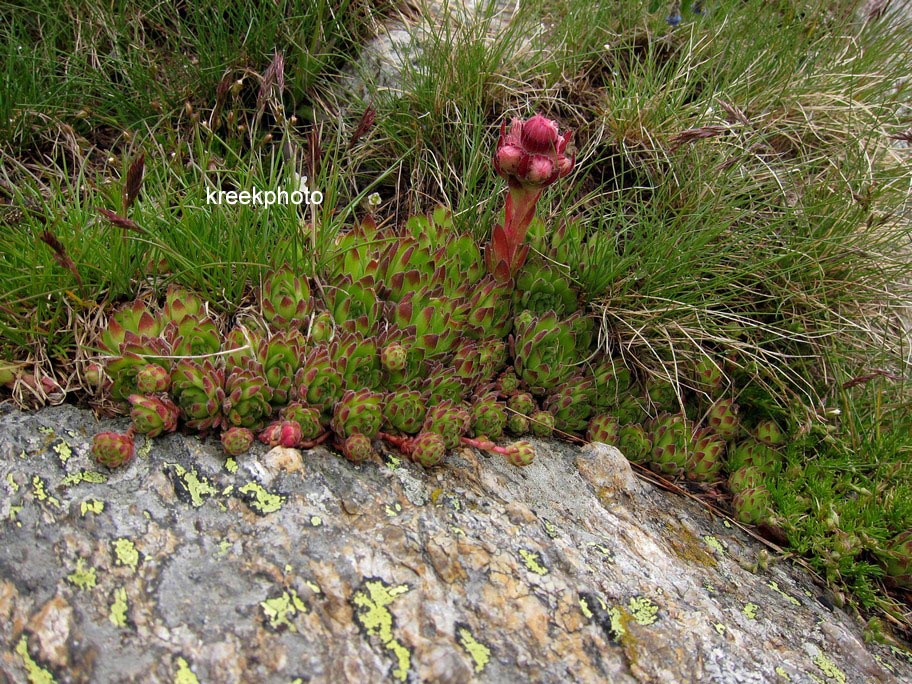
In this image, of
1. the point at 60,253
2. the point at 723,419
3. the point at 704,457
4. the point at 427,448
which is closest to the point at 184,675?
the point at 427,448

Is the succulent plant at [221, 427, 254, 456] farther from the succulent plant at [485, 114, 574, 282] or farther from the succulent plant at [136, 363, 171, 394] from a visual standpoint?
the succulent plant at [485, 114, 574, 282]

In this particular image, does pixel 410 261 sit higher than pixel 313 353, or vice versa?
pixel 410 261

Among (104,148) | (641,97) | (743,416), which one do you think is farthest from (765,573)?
(104,148)

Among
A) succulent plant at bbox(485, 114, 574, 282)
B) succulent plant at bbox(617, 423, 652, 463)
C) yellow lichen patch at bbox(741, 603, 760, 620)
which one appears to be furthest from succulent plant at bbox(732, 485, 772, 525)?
succulent plant at bbox(485, 114, 574, 282)

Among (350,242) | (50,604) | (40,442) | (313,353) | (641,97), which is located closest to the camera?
(50,604)

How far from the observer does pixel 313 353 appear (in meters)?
2.46

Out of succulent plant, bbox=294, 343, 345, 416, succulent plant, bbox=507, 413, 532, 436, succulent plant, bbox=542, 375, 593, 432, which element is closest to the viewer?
succulent plant, bbox=294, 343, 345, 416

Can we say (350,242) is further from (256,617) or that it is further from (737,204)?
(737,204)

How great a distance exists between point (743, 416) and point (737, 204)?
94cm

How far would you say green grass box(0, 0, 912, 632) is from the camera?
2.70 metres

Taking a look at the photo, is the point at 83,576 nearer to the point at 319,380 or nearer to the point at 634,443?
the point at 319,380

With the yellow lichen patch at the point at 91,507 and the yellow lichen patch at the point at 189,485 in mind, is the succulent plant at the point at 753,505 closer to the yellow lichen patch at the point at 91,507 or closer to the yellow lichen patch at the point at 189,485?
the yellow lichen patch at the point at 189,485

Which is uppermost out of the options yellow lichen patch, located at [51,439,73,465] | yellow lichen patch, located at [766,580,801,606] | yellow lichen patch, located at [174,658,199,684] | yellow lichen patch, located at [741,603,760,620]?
yellow lichen patch, located at [51,439,73,465]

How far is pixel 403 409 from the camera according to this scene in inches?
99.7
